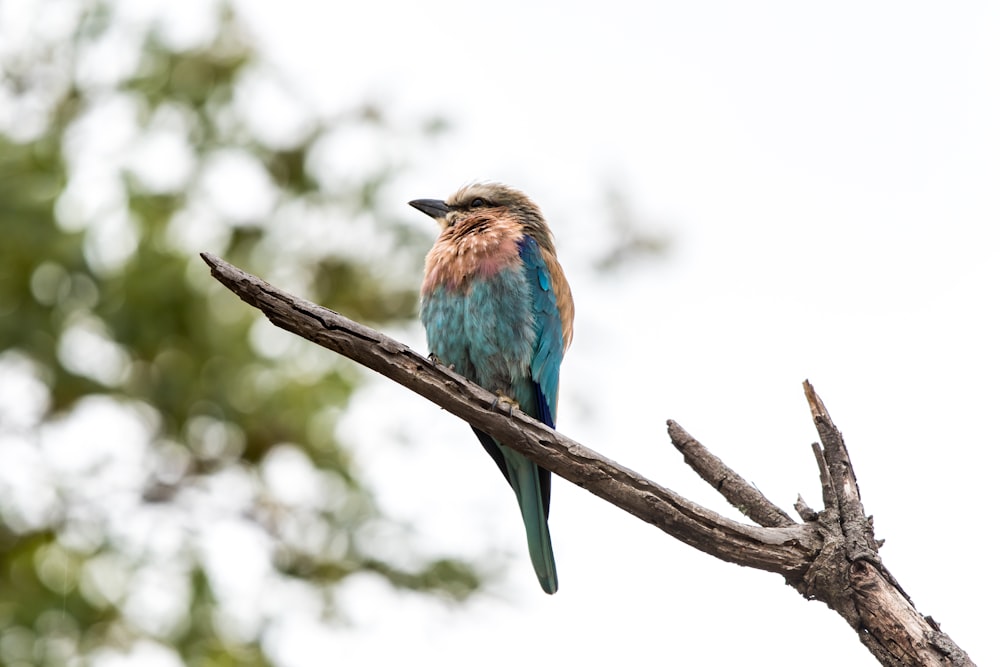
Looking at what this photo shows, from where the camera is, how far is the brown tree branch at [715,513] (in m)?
4.36

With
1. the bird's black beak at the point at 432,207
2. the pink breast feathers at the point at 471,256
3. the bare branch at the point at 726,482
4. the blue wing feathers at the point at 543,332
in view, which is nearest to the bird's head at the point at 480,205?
the bird's black beak at the point at 432,207

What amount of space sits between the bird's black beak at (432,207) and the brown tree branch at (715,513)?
293 centimetres

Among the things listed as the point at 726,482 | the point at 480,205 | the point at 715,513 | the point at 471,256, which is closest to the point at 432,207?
the point at 480,205

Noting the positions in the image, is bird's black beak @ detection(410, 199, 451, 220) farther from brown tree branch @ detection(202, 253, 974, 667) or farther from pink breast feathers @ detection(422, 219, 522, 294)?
brown tree branch @ detection(202, 253, 974, 667)

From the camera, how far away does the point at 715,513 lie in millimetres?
4406

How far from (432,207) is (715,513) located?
11.9 ft

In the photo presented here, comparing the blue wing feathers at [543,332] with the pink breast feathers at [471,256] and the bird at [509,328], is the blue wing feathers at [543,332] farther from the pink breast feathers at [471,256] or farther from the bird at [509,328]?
the pink breast feathers at [471,256]

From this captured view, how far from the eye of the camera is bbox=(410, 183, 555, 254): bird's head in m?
7.37

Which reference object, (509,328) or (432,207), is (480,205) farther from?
(509,328)

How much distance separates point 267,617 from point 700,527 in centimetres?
603

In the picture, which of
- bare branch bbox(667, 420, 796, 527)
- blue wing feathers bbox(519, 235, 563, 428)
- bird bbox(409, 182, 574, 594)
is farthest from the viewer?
blue wing feathers bbox(519, 235, 563, 428)

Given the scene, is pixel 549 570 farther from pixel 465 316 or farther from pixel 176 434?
pixel 176 434

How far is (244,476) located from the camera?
10398 mm

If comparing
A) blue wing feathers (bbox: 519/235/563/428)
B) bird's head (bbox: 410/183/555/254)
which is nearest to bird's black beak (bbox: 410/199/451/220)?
bird's head (bbox: 410/183/555/254)
